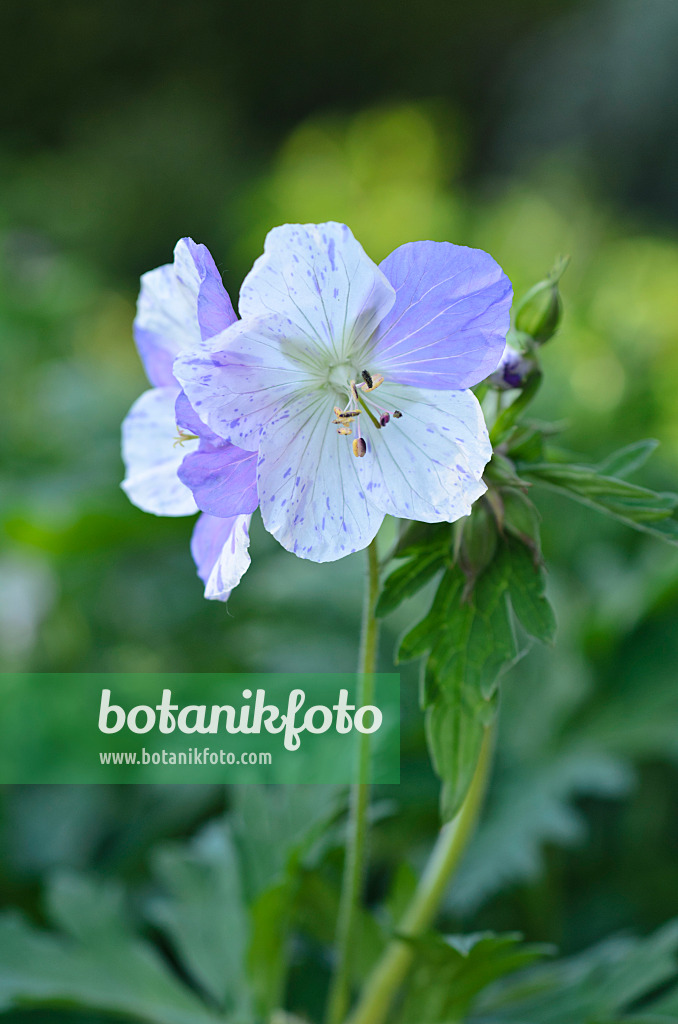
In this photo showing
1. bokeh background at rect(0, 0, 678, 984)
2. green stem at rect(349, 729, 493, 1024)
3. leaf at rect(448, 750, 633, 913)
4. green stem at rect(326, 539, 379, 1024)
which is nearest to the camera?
green stem at rect(326, 539, 379, 1024)

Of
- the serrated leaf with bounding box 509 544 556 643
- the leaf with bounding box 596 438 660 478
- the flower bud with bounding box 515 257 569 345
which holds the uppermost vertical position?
the flower bud with bounding box 515 257 569 345

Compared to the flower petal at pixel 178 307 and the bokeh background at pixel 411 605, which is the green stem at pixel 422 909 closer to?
the bokeh background at pixel 411 605

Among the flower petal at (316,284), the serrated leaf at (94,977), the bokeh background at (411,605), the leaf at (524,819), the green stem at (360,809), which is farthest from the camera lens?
the bokeh background at (411,605)

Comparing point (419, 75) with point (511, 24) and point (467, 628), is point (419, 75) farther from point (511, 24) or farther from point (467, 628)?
point (467, 628)

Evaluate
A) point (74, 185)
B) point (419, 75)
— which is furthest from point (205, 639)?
point (419, 75)

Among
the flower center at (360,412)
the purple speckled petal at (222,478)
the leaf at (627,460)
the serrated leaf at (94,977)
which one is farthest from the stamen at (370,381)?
the serrated leaf at (94,977)

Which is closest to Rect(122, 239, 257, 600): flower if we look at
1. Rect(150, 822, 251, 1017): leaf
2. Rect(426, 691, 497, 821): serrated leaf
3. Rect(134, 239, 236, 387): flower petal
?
Rect(134, 239, 236, 387): flower petal

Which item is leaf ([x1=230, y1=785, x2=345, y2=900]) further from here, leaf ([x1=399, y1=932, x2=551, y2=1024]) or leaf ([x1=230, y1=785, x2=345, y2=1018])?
leaf ([x1=399, y1=932, x2=551, y2=1024])
